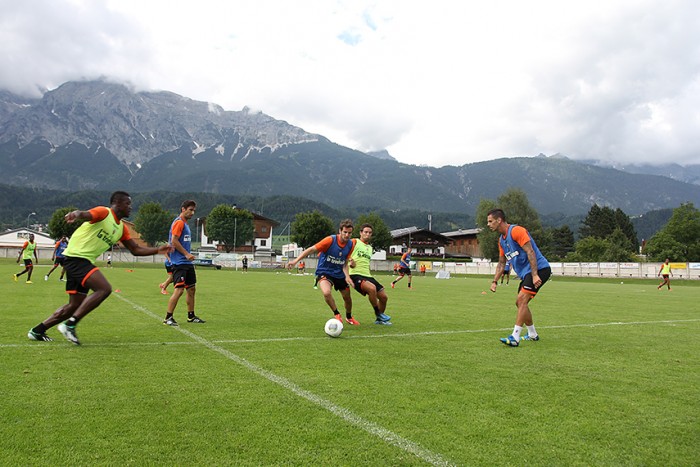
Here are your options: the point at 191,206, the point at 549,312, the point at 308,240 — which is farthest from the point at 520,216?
the point at 191,206

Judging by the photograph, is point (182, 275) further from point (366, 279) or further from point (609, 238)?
point (609, 238)

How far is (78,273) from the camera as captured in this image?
6969mm

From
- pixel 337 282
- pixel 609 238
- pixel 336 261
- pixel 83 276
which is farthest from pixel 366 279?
pixel 609 238

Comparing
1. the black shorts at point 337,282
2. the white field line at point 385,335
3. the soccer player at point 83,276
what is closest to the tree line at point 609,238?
the white field line at point 385,335

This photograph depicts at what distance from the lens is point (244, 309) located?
1244 cm

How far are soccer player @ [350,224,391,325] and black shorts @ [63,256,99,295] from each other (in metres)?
5.09

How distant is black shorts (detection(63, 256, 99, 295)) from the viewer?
6.97 m

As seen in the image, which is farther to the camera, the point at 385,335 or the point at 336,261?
the point at 336,261

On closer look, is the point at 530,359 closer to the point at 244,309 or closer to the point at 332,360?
the point at 332,360

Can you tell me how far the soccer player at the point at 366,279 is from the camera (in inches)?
407

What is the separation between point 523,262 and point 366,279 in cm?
344

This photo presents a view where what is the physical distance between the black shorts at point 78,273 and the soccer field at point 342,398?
784 mm

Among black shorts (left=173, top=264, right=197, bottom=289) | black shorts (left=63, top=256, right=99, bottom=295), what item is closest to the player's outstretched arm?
black shorts (left=63, top=256, right=99, bottom=295)

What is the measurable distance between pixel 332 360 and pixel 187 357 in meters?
1.83
